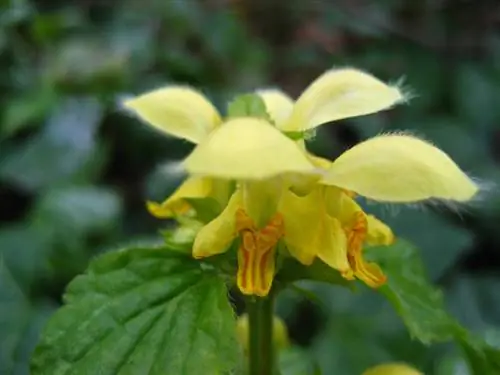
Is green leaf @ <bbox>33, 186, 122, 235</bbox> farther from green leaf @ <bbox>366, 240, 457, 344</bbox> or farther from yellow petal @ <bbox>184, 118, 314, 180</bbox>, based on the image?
yellow petal @ <bbox>184, 118, 314, 180</bbox>

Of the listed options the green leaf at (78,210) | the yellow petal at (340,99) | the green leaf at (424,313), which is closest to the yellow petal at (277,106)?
the yellow petal at (340,99)

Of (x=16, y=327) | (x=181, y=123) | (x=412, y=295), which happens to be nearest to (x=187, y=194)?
(x=181, y=123)

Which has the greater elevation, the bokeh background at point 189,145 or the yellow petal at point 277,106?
the yellow petal at point 277,106

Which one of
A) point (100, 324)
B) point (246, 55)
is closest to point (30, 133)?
point (246, 55)

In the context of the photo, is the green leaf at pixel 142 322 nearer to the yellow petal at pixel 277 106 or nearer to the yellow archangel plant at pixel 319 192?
the yellow archangel plant at pixel 319 192

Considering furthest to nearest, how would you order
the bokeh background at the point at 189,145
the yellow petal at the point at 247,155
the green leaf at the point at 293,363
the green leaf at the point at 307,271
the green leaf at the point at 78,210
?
the green leaf at the point at 78,210 < the bokeh background at the point at 189,145 < the green leaf at the point at 293,363 < the green leaf at the point at 307,271 < the yellow petal at the point at 247,155

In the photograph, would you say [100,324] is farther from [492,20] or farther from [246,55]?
[492,20]

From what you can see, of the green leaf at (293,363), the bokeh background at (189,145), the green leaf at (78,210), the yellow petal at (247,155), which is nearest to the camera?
the yellow petal at (247,155)
